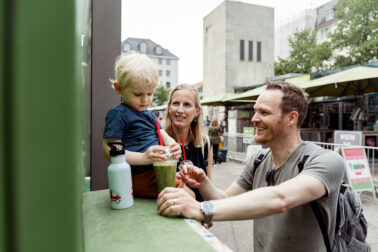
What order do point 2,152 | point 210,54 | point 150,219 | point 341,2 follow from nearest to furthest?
point 2,152 < point 150,219 < point 341,2 < point 210,54

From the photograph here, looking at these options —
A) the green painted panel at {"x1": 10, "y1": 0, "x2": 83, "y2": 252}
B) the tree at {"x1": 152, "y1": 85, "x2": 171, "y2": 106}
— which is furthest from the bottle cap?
the tree at {"x1": 152, "y1": 85, "x2": 171, "y2": 106}

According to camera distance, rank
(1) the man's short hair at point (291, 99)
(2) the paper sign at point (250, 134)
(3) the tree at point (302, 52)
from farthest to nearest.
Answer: (3) the tree at point (302, 52)
(2) the paper sign at point (250, 134)
(1) the man's short hair at point (291, 99)

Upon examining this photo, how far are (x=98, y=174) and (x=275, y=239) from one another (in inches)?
67.5

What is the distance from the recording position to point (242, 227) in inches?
171

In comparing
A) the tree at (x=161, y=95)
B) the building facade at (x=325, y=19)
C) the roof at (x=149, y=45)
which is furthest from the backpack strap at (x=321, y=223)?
the roof at (x=149, y=45)

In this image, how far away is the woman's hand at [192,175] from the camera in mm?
1621

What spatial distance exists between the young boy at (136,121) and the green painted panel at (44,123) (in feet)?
2.94

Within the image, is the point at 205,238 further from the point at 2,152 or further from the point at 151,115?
the point at 151,115

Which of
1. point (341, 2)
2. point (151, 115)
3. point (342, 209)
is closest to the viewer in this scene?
point (151, 115)

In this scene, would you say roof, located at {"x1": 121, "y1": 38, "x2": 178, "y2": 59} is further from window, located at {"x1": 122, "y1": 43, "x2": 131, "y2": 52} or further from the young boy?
the young boy

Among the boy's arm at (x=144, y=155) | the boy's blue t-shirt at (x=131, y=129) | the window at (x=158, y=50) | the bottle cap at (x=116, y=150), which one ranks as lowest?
the boy's arm at (x=144, y=155)

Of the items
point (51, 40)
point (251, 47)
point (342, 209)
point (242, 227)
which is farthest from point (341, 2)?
point (51, 40)

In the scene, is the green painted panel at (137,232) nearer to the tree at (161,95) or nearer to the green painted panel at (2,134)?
the green painted panel at (2,134)

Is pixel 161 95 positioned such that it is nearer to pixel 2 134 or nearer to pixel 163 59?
pixel 163 59
